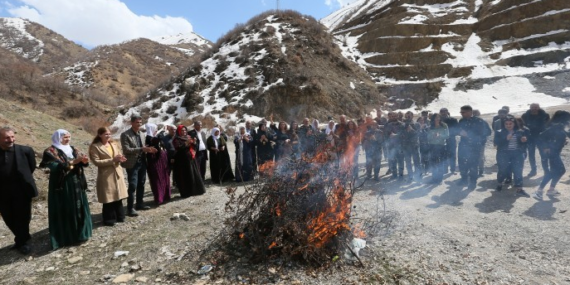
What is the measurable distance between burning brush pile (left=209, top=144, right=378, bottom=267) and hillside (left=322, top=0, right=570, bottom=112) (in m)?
21.2

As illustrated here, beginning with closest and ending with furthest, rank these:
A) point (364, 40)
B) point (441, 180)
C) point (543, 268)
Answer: point (543, 268) < point (441, 180) < point (364, 40)

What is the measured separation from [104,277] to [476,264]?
4.28 m

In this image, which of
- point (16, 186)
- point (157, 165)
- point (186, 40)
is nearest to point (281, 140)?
point (157, 165)

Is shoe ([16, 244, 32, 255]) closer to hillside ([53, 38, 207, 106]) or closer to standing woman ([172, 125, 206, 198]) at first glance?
standing woman ([172, 125, 206, 198])

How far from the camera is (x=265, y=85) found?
2083cm

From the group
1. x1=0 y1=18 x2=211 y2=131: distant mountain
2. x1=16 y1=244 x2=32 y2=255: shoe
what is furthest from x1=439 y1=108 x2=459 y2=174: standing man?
x1=0 y1=18 x2=211 y2=131: distant mountain

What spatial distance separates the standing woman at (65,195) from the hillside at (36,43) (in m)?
42.1

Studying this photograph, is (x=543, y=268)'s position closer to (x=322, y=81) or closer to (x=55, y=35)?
(x=322, y=81)

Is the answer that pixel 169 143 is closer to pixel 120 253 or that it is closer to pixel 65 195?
pixel 65 195

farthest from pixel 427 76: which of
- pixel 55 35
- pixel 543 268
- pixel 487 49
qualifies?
pixel 55 35

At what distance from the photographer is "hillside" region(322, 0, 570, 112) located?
23078 mm

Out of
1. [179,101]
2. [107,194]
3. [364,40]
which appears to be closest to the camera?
[107,194]

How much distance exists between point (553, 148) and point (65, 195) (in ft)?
26.9

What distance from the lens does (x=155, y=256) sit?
153 inches
